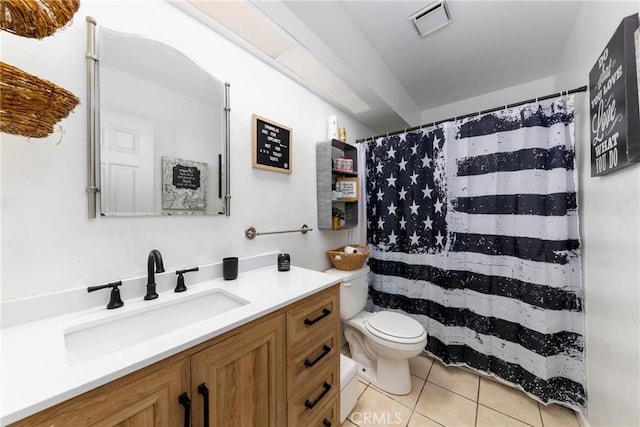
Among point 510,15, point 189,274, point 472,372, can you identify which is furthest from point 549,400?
point 510,15

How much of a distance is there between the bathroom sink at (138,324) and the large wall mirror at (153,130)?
1.33 feet

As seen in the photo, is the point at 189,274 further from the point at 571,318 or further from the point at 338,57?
the point at 571,318

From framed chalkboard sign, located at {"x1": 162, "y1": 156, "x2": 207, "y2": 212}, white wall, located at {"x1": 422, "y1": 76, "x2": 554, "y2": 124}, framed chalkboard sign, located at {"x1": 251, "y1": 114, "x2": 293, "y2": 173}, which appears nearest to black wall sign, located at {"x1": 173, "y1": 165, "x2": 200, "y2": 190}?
framed chalkboard sign, located at {"x1": 162, "y1": 156, "x2": 207, "y2": 212}

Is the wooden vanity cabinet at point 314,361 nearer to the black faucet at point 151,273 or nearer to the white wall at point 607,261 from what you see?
the black faucet at point 151,273

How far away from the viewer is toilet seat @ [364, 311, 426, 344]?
1.45m

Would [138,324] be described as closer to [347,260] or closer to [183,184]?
[183,184]

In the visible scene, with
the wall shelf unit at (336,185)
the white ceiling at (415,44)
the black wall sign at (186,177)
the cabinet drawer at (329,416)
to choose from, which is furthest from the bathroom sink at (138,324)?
the white ceiling at (415,44)

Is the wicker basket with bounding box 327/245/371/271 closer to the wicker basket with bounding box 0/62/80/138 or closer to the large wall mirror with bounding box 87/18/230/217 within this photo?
the large wall mirror with bounding box 87/18/230/217

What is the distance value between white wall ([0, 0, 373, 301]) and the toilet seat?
82cm

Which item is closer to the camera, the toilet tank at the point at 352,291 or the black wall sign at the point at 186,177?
the black wall sign at the point at 186,177

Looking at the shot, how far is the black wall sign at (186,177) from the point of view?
42.7 inches

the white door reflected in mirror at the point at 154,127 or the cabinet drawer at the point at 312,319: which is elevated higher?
the white door reflected in mirror at the point at 154,127

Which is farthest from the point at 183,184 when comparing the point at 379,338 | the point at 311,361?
the point at 379,338

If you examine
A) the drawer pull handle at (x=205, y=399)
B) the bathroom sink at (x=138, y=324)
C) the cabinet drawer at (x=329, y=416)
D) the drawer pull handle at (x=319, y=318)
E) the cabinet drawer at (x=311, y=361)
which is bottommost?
the cabinet drawer at (x=329, y=416)
